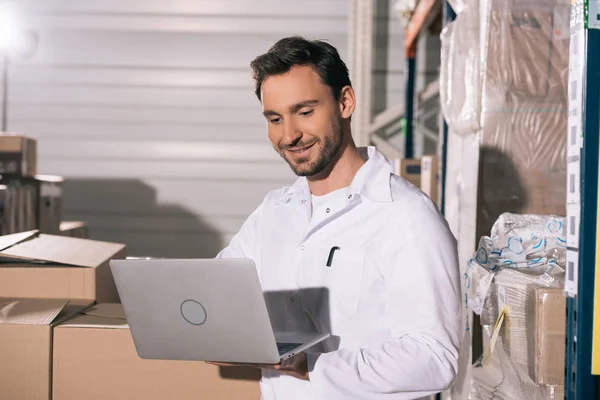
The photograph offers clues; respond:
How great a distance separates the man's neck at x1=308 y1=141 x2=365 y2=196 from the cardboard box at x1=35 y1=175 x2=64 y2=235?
3166 mm

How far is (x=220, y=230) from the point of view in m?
6.30

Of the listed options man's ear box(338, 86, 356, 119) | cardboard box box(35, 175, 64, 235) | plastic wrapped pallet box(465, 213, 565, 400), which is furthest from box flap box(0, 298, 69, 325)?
cardboard box box(35, 175, 64, 235)

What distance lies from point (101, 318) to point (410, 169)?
3.02m

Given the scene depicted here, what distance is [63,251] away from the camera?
2721mm

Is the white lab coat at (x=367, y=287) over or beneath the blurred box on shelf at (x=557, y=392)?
over

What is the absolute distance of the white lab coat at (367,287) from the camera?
1.68 meters

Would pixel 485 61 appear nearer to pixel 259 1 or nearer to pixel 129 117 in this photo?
pixel 259 1

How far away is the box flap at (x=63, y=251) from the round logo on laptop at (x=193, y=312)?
3.28 feet

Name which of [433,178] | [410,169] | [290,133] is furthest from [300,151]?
[410,169]

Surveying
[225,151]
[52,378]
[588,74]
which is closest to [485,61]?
[588,74]

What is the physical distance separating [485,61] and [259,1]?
3525 millimetres

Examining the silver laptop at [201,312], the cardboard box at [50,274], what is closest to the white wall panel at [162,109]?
the cardboard box at [50,274]

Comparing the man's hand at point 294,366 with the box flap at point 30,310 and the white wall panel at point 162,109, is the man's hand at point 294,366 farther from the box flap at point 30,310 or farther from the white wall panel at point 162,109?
the white wall panel at point 162,109

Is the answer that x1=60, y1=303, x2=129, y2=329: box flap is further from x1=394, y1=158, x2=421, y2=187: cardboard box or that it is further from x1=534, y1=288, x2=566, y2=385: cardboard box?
x1=394, y1=158, x2=421, y2=187: cardboard box
